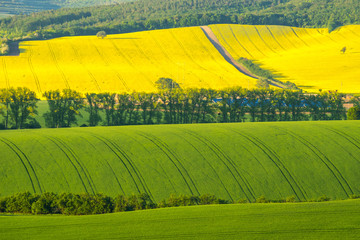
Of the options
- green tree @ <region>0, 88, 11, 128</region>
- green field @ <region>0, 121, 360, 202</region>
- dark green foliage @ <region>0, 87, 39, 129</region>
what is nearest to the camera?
green field @ <region>0, 121, 360, 202</region>

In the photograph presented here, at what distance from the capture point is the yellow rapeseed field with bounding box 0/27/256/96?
11656cm

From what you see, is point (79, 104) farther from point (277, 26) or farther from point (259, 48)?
point (277, 26)

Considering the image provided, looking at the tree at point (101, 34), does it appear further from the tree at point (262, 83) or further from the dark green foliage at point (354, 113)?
the dark green foliage at point (354, 113)

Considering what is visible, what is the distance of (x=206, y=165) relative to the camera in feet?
173

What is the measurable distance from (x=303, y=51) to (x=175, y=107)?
281 feet

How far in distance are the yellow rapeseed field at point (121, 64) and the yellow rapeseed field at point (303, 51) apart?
10383 mm

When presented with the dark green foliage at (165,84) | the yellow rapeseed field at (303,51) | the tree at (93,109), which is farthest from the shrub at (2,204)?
the yellow rapeseed field at (303,51)

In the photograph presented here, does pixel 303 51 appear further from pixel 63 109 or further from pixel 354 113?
pixel 63 109

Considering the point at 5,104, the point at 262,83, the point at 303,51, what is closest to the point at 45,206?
the point at 5,104

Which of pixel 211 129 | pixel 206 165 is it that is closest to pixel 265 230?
pixel 206 165

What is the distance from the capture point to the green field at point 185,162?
156 ft

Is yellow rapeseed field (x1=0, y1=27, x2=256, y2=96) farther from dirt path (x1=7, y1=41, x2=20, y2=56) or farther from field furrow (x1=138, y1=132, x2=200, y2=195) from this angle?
field furrow (x1=138, y1=132, x2=200, y2=195)

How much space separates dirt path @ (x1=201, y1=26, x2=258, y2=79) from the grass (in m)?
98.1

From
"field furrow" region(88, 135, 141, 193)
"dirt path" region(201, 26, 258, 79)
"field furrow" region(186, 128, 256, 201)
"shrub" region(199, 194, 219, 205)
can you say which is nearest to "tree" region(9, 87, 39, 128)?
"field furrow" region(88, 135, 141, 193)
